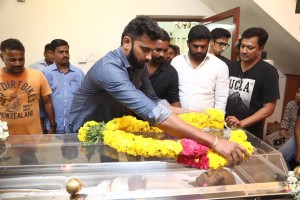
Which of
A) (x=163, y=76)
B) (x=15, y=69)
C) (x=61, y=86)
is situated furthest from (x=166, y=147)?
(x=61, y=86)

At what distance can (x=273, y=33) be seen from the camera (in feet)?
14.3

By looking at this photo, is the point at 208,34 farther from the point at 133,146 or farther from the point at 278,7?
the point at 278,7

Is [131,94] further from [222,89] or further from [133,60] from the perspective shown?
[222,89]

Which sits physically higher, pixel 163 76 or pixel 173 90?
pixel 163 76

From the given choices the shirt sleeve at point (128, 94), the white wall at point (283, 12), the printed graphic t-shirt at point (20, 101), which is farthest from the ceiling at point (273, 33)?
the printed graphic t-shirt at point (20, 101)

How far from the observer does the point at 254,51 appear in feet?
8.98

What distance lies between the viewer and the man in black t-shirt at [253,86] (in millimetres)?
2689

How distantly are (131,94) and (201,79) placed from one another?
124 centimetres

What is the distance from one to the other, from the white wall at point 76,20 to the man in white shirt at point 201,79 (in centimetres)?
278

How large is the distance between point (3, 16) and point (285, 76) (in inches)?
220

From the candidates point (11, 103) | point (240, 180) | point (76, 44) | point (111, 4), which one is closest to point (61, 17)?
point (76, 44)

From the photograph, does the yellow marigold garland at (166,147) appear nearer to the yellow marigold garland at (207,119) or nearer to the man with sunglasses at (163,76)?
the yellow marigold garland at (207,119)

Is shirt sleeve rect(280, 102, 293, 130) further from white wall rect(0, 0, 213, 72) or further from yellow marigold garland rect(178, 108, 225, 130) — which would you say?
white wall rect(0, 0, 213, 72)

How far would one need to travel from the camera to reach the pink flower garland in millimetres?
1522
